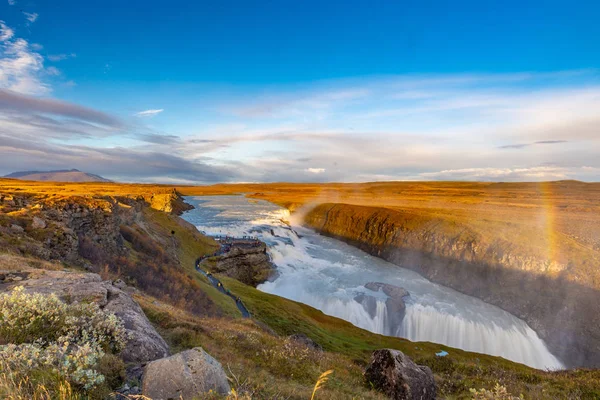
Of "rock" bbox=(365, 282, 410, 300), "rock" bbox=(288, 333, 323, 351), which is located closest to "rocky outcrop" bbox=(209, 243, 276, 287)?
"rock" bbox=(365, 282, 410, 300)

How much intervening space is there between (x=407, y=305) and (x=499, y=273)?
17.9m

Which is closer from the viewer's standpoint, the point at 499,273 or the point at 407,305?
the point at 407,305

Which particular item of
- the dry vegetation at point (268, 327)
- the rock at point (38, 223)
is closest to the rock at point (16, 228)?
the dry vegetation at point (268, 327)

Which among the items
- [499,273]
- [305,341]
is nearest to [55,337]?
[305,341]

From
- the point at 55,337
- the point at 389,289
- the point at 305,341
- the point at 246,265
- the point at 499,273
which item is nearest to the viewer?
the point at 55,337

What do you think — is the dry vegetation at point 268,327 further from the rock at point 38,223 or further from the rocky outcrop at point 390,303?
the rocky outcrop at point 390,303

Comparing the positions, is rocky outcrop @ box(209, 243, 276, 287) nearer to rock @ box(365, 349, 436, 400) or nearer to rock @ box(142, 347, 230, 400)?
rock @ box(365, 349, 436, 400)

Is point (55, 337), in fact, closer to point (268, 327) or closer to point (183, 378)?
point (183, 378)

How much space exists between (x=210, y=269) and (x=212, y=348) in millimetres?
38759

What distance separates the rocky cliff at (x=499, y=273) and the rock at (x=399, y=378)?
38.9 meters

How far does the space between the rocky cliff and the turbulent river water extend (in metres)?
1.91

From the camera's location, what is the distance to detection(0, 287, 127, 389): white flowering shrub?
13.0ft

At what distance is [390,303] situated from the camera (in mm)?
41594

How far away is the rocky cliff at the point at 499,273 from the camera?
36438mm
